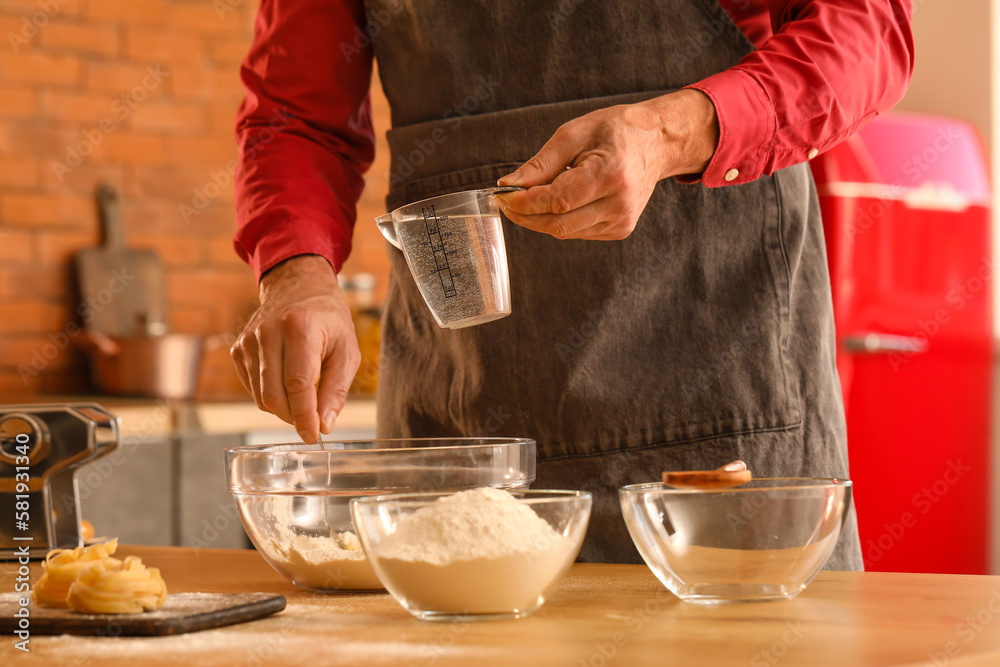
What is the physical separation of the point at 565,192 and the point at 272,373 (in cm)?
33

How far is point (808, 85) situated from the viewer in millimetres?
964

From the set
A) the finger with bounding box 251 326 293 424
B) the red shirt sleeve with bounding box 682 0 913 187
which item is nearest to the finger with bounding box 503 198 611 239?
the red shirt sleeve with bounding box 682 0 913 187

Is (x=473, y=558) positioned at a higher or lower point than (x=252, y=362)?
lower

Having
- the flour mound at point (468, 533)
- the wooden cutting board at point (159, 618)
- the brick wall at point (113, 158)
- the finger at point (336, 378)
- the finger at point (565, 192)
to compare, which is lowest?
the wooden cutting board at point (159, 618)

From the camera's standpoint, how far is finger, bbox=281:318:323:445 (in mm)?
939

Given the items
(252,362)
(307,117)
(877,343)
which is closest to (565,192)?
(252,362)

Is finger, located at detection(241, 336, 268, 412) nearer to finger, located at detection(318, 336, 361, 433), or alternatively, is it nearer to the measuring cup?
finger, located at detection(318, 336, 361, 433)

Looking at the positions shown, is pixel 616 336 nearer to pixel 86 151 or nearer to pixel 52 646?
pixel 52 646

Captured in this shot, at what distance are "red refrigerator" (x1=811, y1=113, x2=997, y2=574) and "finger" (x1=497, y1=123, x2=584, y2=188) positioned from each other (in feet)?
6.46

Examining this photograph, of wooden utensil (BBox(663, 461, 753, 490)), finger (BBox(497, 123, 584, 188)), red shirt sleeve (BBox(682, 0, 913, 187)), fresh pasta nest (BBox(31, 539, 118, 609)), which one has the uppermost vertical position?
red shirt sleeve (BBox(682, 0, 913, 187))

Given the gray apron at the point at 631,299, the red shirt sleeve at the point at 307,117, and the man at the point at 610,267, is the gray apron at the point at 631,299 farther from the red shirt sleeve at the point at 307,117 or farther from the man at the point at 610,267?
the red shirt sleeve at the point at 307,117

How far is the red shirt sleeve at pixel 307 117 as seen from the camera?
1.20 meters

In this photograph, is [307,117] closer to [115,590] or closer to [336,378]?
[336,378]

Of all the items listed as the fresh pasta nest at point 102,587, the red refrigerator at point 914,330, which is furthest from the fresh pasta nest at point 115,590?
the red refrigerator at point 914,330
